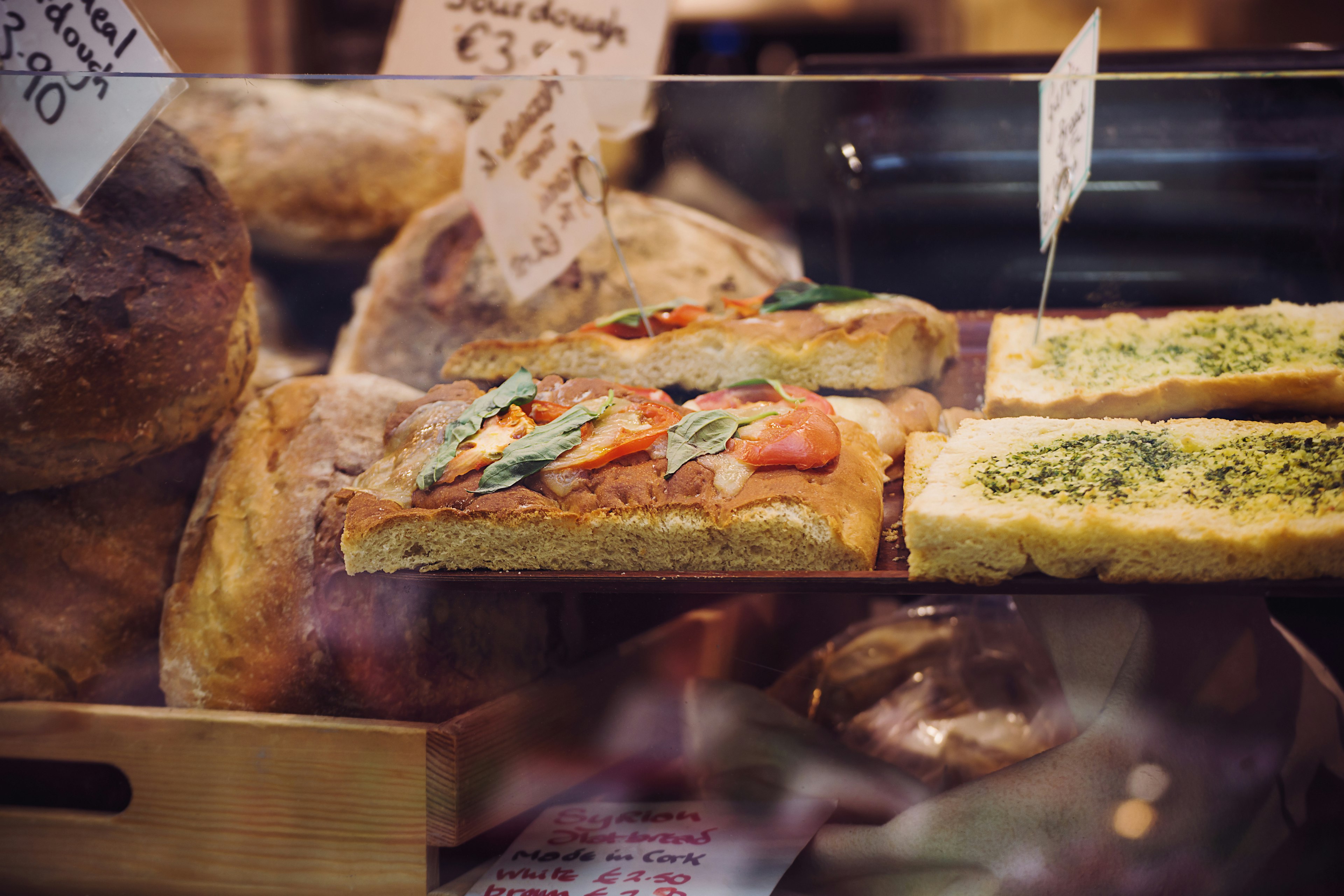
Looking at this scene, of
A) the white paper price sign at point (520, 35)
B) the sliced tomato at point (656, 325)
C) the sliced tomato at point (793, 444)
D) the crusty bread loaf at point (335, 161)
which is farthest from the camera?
the crusty bread loaf at point (335, 161)

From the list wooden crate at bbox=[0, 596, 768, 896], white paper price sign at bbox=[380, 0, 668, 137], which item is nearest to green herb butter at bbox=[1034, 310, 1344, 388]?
wooden crate at bbox=[0, 596, 768, 896]

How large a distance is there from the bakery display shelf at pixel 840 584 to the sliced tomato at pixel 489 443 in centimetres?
18

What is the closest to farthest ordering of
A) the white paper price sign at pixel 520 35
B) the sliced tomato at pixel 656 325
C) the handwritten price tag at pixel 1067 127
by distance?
the handwritten price tag at pixel 1067 127
the sliced tomato at pixel 656 325
the white paper price sign at pixel 520 35

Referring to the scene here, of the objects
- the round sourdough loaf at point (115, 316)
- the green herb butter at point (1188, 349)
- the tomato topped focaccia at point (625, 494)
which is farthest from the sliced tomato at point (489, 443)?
the green herb butter at point (1188, 349)

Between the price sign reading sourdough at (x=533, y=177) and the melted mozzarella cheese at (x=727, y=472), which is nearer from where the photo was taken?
the melted mozzarella cheese at (x=727, y=472)

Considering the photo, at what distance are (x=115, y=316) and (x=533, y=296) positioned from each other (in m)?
1.10

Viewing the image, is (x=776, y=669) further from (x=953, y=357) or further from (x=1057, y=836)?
(x=953, y=357)

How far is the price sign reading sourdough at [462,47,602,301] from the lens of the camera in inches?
A: 81.9

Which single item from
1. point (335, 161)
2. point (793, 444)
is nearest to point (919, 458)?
point (793, 444)

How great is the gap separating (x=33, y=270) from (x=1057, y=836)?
2.01 meters

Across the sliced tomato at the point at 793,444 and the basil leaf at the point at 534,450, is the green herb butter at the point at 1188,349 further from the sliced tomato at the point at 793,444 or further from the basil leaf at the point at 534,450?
the basil leaf at the point at 534,450

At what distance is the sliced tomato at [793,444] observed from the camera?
155 cm

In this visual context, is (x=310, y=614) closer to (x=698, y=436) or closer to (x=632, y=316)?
(x=698, y=436)

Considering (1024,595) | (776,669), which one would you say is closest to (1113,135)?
(1024,595)
